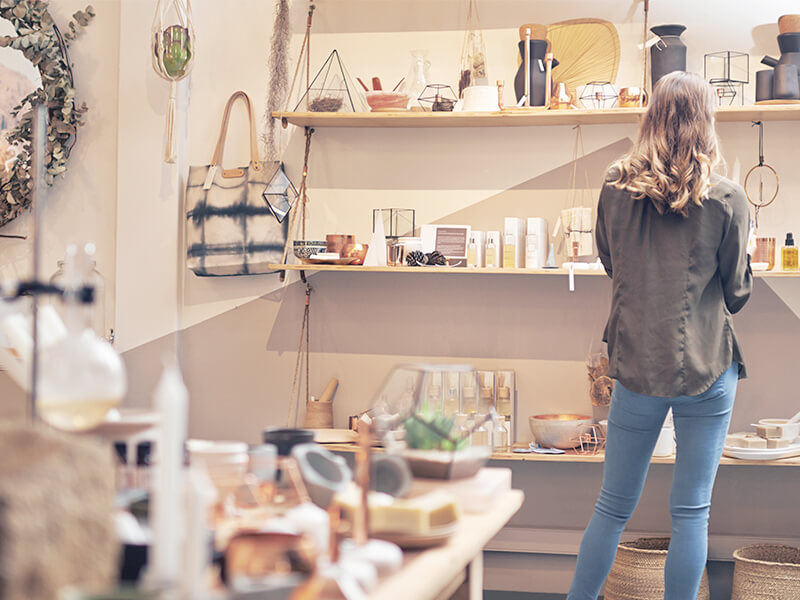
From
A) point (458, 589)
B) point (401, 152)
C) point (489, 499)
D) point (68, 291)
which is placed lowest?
point (458, 589)

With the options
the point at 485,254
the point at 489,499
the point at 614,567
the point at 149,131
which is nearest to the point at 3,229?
the point at 149,131

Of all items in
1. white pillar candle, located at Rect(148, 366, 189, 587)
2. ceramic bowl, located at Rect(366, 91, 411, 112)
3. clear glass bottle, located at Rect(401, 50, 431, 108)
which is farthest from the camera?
clear glass bottle, located at Rect(401, 50, 431, 108)

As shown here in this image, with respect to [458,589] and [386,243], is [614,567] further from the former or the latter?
[458,589]

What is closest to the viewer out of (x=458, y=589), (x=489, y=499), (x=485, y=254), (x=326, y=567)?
(x=326, y=567)

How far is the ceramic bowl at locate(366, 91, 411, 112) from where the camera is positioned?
132 inches

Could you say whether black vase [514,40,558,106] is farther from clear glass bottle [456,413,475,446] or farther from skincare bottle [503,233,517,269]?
clear glass bottle [456,413,475,446]

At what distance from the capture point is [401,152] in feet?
11.9

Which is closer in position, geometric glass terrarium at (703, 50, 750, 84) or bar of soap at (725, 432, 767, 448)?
bar of soap at (725, 432, 767, 448)

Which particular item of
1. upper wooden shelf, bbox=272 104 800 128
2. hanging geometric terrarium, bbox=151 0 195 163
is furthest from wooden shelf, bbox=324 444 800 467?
hanging geometric terrarium, bbox=151 0 195 163

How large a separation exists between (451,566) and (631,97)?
2508mm

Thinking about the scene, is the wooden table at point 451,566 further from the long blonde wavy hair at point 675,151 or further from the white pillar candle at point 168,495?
the long blonde wavy hair at point 675,151

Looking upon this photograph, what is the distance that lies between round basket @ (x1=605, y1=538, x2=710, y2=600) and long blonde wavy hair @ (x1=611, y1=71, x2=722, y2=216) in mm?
1379

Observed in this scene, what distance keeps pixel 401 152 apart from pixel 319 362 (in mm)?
924

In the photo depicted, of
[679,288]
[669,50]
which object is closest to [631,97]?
[669,50]
